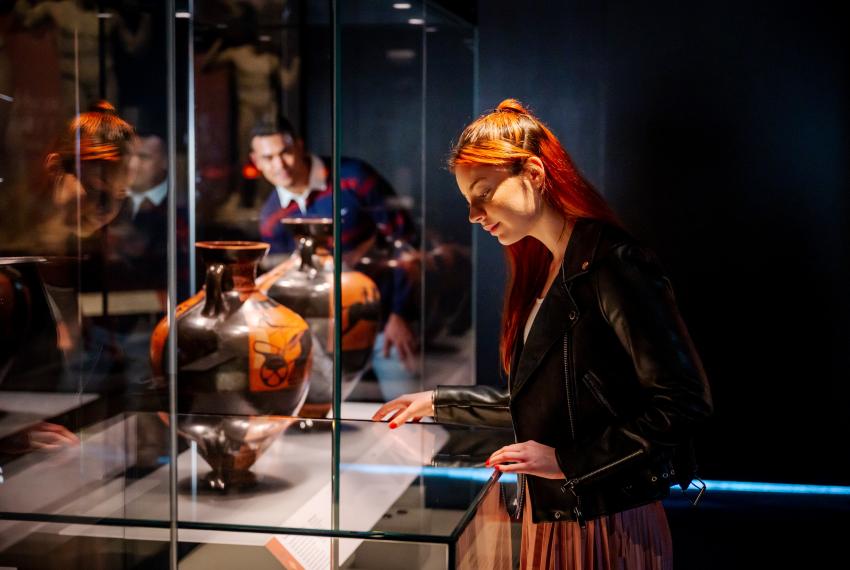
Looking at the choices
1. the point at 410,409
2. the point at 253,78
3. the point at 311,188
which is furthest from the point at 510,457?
the point at 253,78

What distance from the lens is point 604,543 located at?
1.37 m

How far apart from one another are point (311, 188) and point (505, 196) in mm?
1106

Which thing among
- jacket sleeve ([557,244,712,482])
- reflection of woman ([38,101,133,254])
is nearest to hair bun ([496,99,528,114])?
jacket sleeve ([557,244,712,482])

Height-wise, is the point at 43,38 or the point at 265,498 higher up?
the point at 43,38

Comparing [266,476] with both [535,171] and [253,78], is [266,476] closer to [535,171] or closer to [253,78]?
[535,171]

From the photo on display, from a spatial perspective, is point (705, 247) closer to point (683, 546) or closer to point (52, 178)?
point (683, 546)

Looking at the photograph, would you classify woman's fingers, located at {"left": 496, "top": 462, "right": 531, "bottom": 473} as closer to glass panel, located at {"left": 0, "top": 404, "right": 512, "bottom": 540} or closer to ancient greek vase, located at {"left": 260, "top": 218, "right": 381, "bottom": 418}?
glass panel, located at {"left": 0, "top": 404, "right": 512, "bottom": 540}

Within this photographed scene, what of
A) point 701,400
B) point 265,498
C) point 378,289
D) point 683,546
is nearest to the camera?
point 701,400

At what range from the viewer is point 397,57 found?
327 cm

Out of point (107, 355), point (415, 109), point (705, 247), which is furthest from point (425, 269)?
point (107, 355)

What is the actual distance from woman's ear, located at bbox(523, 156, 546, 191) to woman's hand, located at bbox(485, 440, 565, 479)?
341 mm

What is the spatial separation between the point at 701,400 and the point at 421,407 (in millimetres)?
429

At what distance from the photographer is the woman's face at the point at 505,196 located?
1.37m

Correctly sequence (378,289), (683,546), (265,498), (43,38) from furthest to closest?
(378,289) < (683,546) < (265,498) < (43,38)
